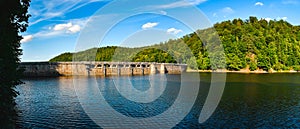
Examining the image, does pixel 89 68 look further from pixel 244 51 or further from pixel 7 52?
pixel 7 52

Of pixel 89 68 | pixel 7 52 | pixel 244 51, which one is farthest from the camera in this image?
pixel 244 51

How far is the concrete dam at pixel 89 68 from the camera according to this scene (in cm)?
11103

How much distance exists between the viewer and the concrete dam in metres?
111

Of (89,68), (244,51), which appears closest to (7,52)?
(89,68)

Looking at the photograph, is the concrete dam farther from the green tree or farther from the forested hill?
the green tree

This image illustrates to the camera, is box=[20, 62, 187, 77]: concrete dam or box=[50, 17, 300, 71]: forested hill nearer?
box=[20, 62, 187, 77]: concrete dam

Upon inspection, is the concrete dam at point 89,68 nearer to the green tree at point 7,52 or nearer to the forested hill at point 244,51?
the forested hill at point 244,51

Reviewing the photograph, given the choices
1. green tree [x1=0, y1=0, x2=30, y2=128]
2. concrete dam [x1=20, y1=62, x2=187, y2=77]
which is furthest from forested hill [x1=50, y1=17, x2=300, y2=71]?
green tree [x1=0, y1=0, x2=30, y2=128]

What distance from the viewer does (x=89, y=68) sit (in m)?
125

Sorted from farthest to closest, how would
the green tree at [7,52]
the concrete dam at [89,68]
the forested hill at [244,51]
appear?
1. the forested hill at [244,51]
2. the concrete dam at [89,68]
3. the green tree at [7,52]

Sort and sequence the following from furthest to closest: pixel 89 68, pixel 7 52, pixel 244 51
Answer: pixel 244 51
pixel 89 68
pixel 7 52

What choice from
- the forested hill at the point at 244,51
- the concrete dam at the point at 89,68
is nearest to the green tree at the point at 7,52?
the concrete dam at the point at 89,68

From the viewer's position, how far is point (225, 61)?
165500mm

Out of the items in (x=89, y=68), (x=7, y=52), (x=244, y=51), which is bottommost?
(x=89, y=68)
